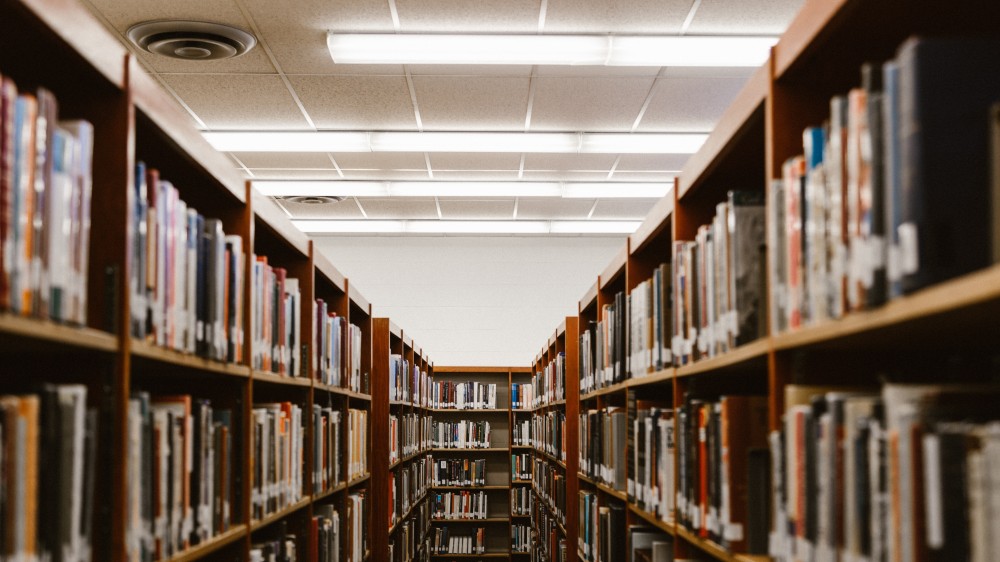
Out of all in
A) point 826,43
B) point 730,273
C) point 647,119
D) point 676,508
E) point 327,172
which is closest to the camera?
point 826,43

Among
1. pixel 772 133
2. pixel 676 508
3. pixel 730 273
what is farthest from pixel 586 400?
pixel 772 133

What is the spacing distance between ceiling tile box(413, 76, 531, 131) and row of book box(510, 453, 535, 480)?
160 inches

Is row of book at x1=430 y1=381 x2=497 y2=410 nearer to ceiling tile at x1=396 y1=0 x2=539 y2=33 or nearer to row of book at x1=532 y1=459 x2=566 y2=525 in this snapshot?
row of book at x1=532 y1=459 x2=566 y2=525

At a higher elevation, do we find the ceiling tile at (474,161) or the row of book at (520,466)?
the ceiling tile at (474,161)

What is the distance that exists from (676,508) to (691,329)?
49 cm

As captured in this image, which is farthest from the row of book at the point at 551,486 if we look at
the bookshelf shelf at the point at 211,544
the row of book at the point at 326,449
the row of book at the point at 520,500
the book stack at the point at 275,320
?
the bookshelf shelf at the point at 211,544

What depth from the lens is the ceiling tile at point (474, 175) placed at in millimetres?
7609

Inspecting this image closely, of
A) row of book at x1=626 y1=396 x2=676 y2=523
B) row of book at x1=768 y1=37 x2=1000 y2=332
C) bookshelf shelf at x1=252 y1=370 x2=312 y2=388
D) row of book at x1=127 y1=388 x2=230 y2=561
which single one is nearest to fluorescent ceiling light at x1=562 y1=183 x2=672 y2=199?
row of book at x1=626 y1=396 x2=676 y2=523

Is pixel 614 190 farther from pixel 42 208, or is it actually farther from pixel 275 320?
pixel 42 208

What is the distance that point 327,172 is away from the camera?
758 cm

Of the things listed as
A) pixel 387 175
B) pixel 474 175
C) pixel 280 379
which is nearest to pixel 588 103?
pixel 474 175

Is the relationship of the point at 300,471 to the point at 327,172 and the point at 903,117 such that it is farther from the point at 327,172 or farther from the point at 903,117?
the point at 327,172

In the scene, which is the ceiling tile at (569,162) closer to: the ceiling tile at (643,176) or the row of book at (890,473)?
the ceiling tile at (643,176)

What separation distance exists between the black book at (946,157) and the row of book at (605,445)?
7.62 ft
